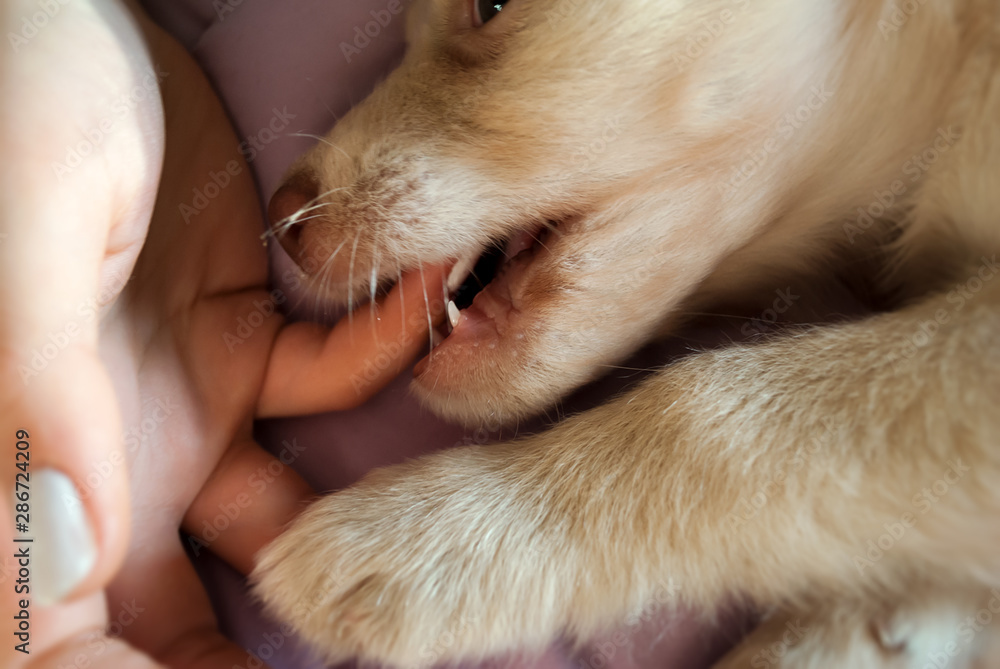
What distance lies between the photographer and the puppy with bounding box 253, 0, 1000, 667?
0.67 meters

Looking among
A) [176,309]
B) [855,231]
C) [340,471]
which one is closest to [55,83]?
[176,309]

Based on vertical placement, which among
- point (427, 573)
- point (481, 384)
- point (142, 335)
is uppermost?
point (142, 335)

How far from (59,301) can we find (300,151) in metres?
0.59

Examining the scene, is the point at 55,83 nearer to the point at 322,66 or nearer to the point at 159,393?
the point at 159,393

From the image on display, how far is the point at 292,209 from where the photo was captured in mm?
892

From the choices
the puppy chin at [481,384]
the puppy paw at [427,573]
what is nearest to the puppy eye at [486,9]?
the puppy chin at [481,384]

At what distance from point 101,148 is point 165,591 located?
1.67 feet

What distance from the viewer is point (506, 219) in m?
0.82

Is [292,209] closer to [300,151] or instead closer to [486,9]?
[300,151]

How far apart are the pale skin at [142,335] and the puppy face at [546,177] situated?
0.35 ft

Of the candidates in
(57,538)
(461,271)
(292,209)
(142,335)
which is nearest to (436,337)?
(461,271)

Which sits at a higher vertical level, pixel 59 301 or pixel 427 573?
pixel 59 301

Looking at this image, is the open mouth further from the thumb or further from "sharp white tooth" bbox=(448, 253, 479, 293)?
the thumb

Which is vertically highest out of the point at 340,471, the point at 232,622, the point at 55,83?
the point at 55,83
